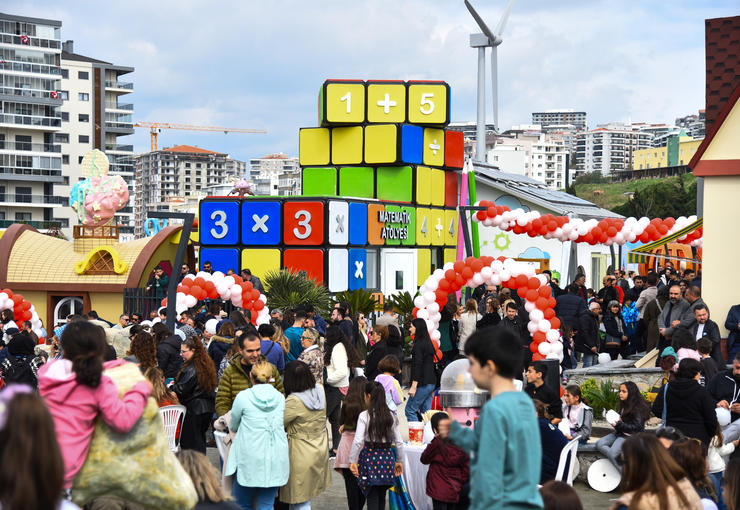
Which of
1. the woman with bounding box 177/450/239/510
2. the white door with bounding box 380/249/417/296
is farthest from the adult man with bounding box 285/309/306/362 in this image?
the white door with bounding box 380/249/417/296

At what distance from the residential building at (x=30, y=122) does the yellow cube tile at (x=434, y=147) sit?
56.5 metres

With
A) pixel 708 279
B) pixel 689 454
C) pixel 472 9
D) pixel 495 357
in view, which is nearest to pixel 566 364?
pixel 708 279

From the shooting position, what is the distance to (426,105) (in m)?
29.7

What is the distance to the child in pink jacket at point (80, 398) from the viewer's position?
4.42m

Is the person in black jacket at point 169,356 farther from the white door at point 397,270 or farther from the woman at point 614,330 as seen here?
the white door at point 397,270

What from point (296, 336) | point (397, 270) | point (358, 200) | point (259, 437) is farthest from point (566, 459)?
point (397, 270)

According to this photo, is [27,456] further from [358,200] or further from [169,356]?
[358,200]

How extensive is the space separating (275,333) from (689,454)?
6056mm

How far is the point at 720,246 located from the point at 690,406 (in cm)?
653

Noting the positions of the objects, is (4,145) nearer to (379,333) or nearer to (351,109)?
(351,109)

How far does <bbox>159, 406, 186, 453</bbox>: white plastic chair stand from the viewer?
8.54 metres

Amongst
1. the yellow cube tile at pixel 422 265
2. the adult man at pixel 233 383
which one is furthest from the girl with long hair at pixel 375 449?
the yellow cube tile at pixel 422 265

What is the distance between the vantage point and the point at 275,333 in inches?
438

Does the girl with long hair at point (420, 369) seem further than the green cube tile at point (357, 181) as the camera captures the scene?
No
